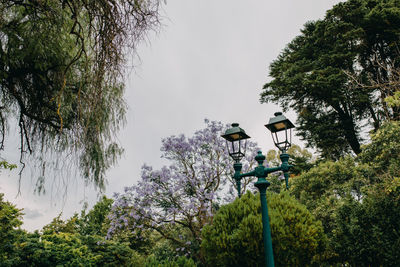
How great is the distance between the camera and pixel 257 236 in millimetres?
5836

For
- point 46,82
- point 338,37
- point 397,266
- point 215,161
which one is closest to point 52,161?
point 46,82

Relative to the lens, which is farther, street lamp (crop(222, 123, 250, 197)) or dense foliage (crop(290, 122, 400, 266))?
dense foliage (crop(290, 122, 400, 266))

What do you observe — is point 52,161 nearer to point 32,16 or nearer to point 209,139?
point 32,16

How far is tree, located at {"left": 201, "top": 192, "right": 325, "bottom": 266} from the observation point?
229 inches

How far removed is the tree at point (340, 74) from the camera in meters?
14.5

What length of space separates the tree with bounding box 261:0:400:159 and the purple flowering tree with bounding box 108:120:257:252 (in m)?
8.02

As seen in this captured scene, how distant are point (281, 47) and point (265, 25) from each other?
1362cm

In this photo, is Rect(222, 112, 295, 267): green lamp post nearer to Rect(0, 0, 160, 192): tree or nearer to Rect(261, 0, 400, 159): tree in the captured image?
Rect(0, 0, 160, 192): tree

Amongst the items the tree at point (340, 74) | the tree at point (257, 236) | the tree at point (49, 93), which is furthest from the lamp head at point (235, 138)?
the tree at point (340, 74)

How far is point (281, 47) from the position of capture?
18500 mm

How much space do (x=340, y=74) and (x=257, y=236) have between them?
1192 centimetres

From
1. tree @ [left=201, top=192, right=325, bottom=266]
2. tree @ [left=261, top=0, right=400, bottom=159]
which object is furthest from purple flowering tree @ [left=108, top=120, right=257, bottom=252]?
tree @ [left=261, top=0, right=400, bottom=159]

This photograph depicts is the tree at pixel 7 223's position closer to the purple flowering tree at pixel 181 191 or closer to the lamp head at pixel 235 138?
the purple flowering tree at pixel 181 191

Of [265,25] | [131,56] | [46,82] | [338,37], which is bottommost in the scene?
Result: [131,56]
